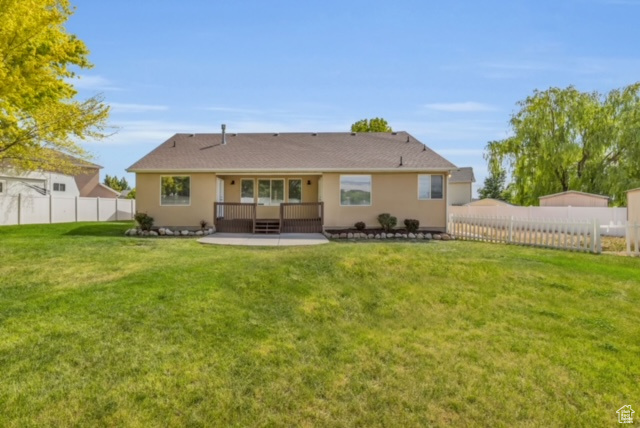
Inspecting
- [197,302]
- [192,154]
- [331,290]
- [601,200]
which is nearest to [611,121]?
[601,200]

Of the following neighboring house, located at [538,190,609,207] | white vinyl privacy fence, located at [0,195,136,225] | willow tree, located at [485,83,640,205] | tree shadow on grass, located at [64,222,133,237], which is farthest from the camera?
willow tree, located at [485,83,640,205]

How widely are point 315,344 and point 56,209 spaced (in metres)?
22.7

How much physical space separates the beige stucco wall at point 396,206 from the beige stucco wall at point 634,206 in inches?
273

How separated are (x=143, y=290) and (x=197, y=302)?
3.84 ft

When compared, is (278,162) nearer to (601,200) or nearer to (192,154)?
(192,154)

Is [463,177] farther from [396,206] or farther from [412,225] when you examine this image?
[412,225]

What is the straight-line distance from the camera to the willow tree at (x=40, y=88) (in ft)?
30.4

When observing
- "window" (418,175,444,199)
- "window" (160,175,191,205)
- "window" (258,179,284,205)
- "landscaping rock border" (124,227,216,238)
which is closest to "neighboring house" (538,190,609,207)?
"window" (418,175,444,199)

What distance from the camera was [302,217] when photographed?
1802 centimetres

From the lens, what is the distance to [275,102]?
1680 centimetres

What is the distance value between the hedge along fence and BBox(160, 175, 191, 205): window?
11716 millimetres

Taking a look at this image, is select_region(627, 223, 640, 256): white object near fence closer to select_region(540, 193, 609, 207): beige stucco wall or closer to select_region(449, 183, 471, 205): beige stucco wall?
select_region(540, 193, 609, 207): beige stucco wall

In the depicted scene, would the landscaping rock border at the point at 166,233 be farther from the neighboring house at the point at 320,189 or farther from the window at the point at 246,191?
the window at the point at 246,191

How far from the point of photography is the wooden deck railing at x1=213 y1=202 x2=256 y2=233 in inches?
661
